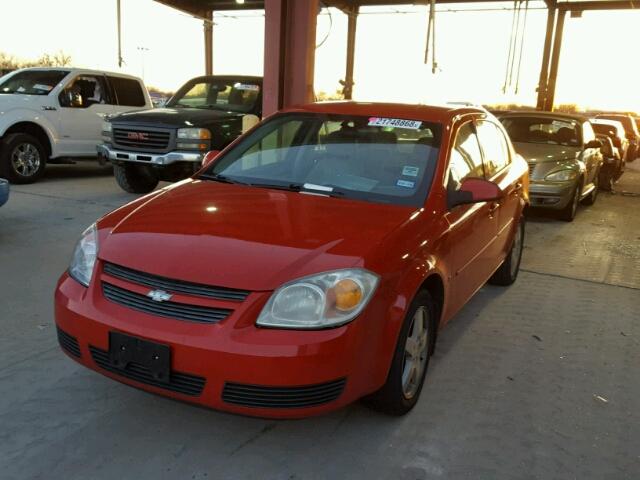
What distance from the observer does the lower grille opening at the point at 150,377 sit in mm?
2416

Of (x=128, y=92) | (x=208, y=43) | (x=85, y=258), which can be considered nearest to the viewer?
(x=85, y=258)

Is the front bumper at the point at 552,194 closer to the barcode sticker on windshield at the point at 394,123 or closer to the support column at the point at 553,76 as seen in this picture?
the barcode sticker on windshield at the point at 394,123

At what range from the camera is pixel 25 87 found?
982 cm

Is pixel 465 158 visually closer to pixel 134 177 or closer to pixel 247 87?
pixel 247 87

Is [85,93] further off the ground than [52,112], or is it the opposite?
[85,93]

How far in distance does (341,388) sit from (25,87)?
9.38m

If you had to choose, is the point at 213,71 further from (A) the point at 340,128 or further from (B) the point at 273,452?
(B) the point at 273,452

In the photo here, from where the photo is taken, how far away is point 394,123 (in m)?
3.79

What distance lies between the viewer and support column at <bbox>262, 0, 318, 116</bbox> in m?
7.91

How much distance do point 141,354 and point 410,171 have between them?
6.02 ft

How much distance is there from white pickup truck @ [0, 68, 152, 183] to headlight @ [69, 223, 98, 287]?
7194mm

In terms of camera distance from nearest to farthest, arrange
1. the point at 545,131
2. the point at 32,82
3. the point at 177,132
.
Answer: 1. the point at 177,132
2. the point at 545,131
3. the point at 32,82

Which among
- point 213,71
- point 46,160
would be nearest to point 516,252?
point 46,160

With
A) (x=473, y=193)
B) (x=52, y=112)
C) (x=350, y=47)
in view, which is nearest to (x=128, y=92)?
(x=52, y=112)
